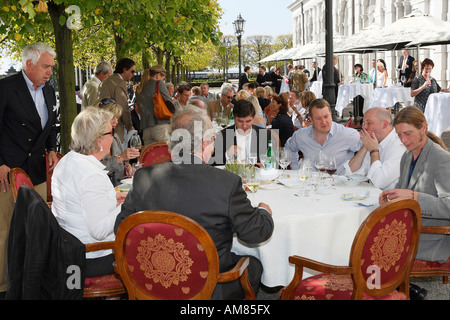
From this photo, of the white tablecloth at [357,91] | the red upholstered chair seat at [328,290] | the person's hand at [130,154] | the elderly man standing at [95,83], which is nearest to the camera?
the red upholstered chair seat at [328,290]

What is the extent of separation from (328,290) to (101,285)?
1.49 m

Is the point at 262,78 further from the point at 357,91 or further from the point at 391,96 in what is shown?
the point at 391,96

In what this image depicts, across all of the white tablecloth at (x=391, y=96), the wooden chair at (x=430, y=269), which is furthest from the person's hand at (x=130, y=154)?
the white tablecloth at (x=391, y=96)

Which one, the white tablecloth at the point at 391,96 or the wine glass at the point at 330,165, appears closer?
the wine glass at the point at 330,165

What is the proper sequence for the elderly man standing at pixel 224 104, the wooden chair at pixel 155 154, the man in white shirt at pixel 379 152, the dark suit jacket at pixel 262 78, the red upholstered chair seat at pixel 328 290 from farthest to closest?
the dark suit jacket at pixel 262 78
the elderly man standing at pixel 224 104
the wooden chair at pixel 155 154
the man in white shirt at pixel 379 152
the red upholstered chair seat at pixel 328 290

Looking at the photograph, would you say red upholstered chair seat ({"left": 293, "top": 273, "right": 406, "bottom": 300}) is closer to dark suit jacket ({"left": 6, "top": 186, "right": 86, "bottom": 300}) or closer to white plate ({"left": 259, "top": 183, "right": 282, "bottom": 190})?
white plate ({"left": 259, "top": 183, "right": 282, "bottom": 190})

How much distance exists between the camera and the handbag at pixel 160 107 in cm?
848

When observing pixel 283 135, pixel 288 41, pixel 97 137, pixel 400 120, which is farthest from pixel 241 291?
pixel 288 41

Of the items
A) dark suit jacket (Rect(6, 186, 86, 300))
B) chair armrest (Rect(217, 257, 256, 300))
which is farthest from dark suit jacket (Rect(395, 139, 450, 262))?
dark suit jacket (Rect(6, 186, 86, 300))

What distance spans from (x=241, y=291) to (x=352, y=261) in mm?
748

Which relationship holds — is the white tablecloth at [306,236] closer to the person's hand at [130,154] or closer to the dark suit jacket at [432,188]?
the dark suit jacket at [432,188]

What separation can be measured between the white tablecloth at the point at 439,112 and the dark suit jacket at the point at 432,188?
849cm
